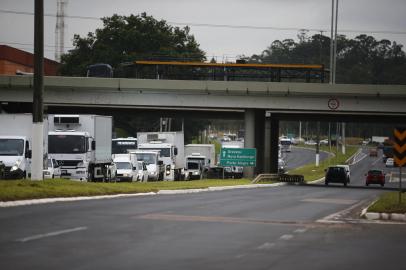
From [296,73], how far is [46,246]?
181 ft

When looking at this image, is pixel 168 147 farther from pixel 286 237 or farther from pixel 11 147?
pixel 286 237

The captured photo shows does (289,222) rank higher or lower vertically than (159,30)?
lower

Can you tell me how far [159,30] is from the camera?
4294 inches

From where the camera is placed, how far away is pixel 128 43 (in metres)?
107

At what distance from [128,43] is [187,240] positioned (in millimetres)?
94327

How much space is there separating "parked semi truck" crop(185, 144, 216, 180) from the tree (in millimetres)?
28897

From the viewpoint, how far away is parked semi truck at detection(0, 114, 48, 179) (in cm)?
3716

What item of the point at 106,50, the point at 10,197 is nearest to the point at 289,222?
the point at 10,197

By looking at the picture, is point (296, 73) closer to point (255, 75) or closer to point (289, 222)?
point (255, 75)

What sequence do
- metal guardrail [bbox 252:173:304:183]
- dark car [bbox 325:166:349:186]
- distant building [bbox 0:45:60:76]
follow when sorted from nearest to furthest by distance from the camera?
metal guardrail [bbox 252:173:304:183]
dark car [bbox 325:166:349:186]
distant building [bbox 0:45:60:76]

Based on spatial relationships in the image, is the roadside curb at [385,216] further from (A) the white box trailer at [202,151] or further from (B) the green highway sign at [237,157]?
(A) the white box trailer at [202,151]

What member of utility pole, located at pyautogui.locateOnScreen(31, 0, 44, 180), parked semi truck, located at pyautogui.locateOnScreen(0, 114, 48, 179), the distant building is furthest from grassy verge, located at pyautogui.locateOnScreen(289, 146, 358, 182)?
utility pole, located at pyautogui.locateOnScreen(31, 0, 44, 180)

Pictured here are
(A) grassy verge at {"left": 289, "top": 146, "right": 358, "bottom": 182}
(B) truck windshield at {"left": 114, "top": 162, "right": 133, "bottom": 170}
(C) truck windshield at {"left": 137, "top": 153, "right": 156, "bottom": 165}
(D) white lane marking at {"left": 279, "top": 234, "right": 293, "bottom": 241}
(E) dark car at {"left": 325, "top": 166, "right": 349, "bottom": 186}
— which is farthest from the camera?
(A) grassy verge at {"left": 289, "top": 146, "right": 358, "bottom": 182}

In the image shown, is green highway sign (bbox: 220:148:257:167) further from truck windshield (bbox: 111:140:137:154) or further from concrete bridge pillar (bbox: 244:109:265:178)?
truck windshield (bbox: 111:140:137:154)
